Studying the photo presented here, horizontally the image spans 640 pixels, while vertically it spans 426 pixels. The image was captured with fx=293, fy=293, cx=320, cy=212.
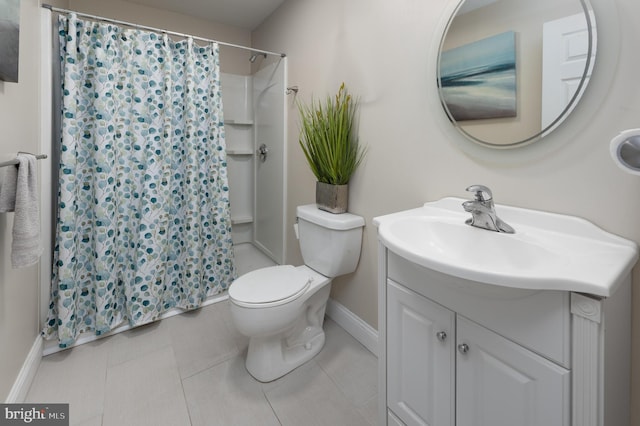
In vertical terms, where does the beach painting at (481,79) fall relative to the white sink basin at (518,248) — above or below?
above

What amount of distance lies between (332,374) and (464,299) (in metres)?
1.00

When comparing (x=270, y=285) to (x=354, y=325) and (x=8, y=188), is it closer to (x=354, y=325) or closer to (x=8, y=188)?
(x=354, y=325)

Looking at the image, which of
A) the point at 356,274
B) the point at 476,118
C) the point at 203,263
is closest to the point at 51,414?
the point at 203,263

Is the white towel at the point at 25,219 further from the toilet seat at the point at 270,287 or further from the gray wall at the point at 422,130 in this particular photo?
the gray wall at the point at 422,130

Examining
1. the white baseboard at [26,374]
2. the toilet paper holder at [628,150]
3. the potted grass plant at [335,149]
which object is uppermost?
the potted grass plant at [335,149]

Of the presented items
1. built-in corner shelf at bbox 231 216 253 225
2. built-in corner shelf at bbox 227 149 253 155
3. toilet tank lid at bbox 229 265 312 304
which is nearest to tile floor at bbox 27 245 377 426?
toilet tank lid at bbox 229 265 312 304

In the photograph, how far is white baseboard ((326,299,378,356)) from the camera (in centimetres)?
171

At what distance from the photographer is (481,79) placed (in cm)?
112

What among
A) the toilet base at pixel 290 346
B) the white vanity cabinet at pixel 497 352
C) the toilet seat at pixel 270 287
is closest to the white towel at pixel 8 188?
the toilet seat at pixel 270 287

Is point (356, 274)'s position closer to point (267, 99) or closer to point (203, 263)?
point (203, 263)

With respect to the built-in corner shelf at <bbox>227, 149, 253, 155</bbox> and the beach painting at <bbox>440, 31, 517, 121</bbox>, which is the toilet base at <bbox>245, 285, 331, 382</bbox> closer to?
the beach painting at <bbox>440, 31, 517, 121</bbox>

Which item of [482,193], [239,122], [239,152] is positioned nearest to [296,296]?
[482,193]

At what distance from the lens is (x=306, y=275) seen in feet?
5.38

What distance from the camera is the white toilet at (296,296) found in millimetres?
1396
